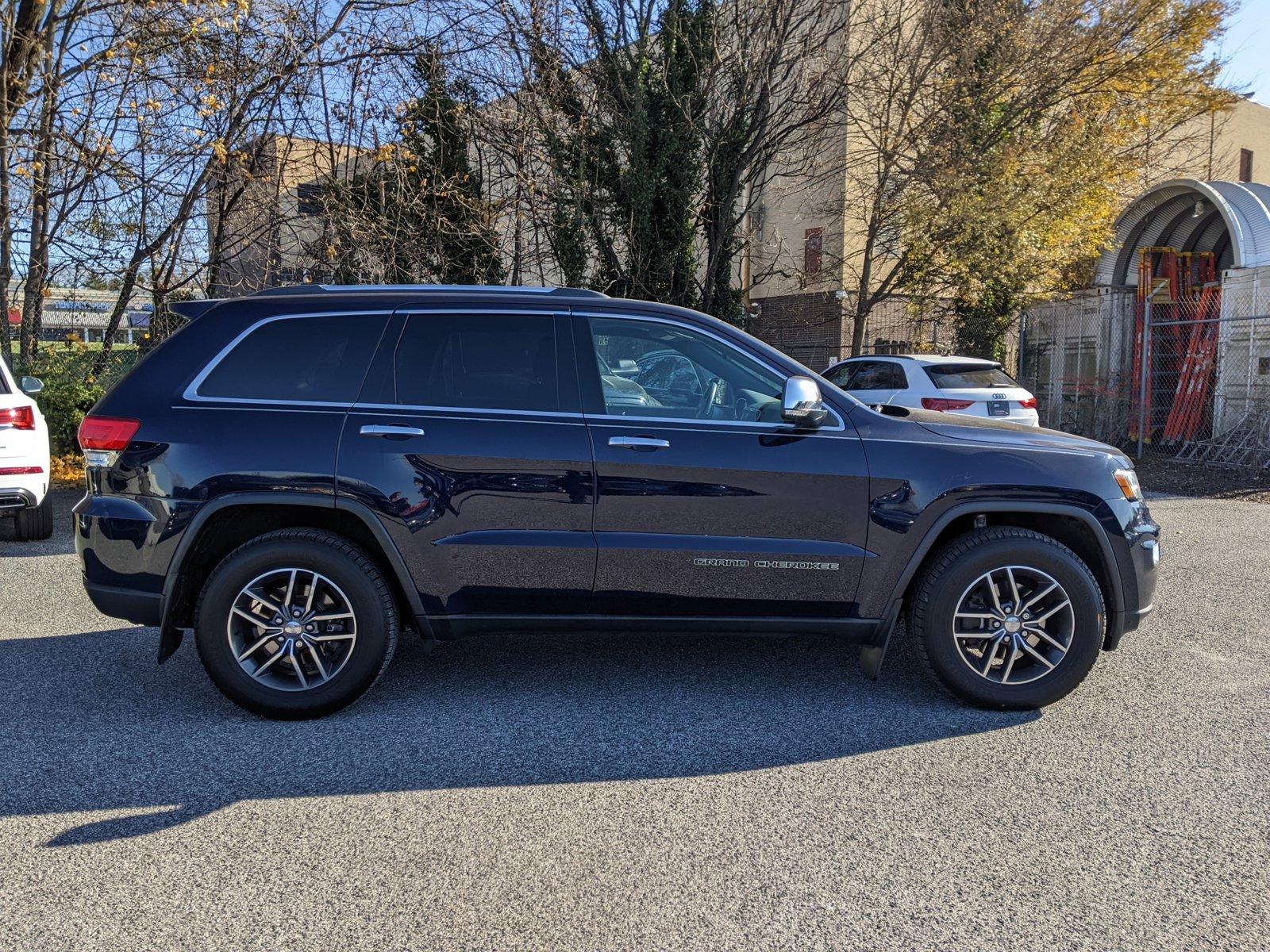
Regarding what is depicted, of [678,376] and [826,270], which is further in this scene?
[826,270]

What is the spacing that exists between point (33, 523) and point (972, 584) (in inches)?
306

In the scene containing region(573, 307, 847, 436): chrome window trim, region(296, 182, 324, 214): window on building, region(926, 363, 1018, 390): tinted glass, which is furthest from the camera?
region(296, 182, 324, 214): window on building

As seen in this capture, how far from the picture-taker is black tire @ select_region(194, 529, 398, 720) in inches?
169

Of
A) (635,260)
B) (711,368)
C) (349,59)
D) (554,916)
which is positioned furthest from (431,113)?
(554,916)

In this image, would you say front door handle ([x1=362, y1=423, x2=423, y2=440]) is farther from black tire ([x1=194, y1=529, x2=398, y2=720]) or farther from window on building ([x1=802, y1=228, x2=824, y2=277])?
window on building ([x1=802, y1=228, x2=824, y2=277])

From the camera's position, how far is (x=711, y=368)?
4.57 meters

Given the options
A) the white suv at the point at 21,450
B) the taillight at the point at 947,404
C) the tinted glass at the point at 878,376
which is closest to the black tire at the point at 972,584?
the white suv at the point at 21,450

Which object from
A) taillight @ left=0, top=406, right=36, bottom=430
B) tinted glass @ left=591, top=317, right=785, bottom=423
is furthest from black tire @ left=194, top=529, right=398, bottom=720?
taillight @ left=0, top=406, right=36, bottom=430

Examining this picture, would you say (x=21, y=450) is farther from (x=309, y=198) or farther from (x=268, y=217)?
(x=309, y=198)

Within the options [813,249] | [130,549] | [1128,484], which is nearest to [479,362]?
[130,549]

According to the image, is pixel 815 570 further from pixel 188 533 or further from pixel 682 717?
pixel 188 533

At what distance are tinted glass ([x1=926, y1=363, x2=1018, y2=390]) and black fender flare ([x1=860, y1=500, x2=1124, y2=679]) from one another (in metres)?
7.45

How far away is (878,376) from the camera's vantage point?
42.3 ft

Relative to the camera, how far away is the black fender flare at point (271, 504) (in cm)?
432
